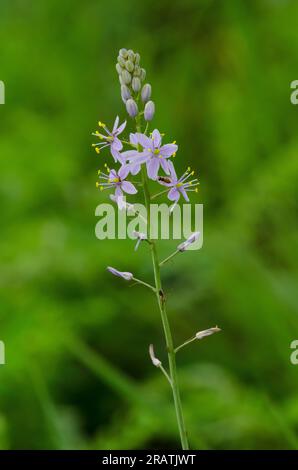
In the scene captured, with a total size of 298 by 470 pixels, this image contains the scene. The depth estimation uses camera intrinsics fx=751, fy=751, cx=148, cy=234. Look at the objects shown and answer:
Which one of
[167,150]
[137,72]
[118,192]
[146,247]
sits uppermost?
[146,247]

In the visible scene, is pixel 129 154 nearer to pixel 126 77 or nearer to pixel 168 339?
pixel 126 77

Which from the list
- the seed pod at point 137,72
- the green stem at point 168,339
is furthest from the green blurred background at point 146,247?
the seed pod at point 137,72

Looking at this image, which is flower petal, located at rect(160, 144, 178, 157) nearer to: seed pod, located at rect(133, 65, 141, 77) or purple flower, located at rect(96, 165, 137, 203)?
purple flower, located at rect(96, 165, 137, 203)

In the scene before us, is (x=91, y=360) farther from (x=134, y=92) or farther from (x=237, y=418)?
(x=134, y=92)

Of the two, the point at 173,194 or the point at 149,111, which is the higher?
the point at 149,111

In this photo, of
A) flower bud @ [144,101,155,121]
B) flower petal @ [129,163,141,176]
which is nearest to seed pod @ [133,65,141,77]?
flower bud @ [144,101,155,121]

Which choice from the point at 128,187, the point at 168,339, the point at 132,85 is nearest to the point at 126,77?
the point at 132,85
